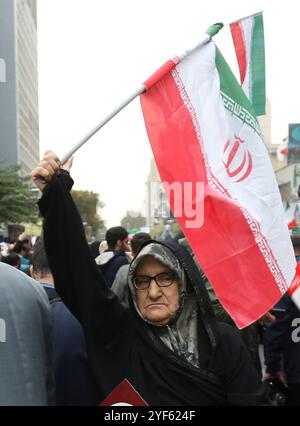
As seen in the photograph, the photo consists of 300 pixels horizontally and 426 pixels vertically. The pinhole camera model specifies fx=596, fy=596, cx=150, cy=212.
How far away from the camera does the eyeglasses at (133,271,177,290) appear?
2.15 metres

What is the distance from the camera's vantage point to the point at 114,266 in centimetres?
569

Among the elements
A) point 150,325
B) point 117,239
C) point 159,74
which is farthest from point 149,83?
point 117,239

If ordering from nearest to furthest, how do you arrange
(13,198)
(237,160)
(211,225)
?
(211,225), (237,160), (13,198)

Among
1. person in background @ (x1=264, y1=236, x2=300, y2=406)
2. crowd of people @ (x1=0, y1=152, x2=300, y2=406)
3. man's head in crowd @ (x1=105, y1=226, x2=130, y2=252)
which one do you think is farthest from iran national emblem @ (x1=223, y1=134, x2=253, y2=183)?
man's head in crowd @ (x1=105, y1=226, x2=130, y2=252)

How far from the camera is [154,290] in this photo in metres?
2.12

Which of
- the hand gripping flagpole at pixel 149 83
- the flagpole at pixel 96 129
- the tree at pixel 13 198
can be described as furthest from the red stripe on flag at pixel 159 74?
the tree at pixel 13 198

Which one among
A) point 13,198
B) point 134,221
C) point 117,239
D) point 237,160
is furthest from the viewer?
point 134,221

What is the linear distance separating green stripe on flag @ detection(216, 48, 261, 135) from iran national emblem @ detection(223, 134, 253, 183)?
115 mm

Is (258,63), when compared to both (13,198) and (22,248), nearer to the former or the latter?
(22,248)

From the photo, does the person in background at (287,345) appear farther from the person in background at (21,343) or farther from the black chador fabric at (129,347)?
the person in background at (21,343)

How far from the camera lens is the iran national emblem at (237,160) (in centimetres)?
263

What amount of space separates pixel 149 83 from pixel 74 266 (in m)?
0.95
